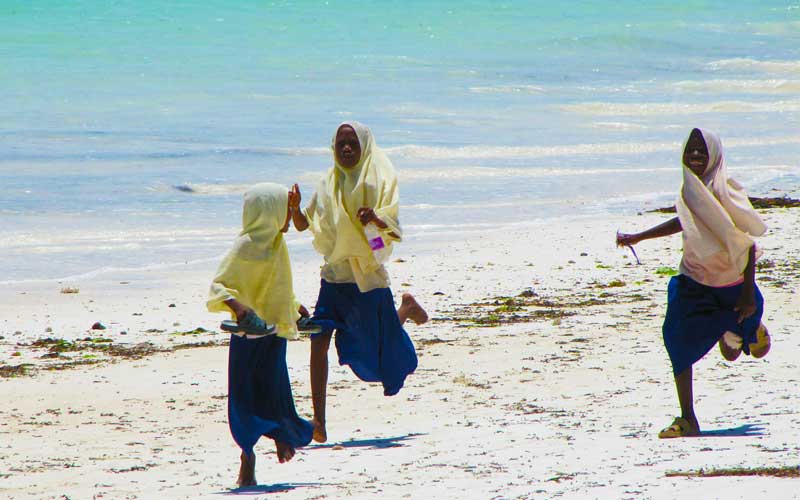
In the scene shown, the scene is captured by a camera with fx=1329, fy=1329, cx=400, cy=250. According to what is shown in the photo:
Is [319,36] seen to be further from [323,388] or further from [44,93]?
[323,388]

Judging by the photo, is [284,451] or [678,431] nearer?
[284,451]

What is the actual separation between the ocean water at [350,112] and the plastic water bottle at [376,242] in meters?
5.96

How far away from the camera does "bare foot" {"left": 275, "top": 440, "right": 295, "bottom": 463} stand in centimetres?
523

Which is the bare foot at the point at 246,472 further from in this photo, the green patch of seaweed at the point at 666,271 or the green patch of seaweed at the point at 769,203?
the green patch of seaweed at the point at 769,203

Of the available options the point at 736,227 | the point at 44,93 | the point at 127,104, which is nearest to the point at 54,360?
the point at 736,227

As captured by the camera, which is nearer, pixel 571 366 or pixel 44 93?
pixel 571 366

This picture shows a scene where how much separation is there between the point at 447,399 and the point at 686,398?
151 cm

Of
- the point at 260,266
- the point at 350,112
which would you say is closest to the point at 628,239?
the point at 260,266

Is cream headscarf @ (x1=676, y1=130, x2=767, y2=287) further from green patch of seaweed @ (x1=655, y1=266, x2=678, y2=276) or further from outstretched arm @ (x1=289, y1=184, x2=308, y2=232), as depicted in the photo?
green patch of seaweed @ (x1=655, y1=266, x2=678, y2=276)

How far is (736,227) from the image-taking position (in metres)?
5.62

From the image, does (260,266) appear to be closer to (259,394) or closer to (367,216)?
(259,394)

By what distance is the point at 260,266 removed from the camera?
5.08m

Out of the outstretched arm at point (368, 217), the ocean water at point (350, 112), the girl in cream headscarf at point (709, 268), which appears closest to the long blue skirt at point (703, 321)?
the girl in cream headscarf at point (709, 268)

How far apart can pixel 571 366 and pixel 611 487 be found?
2.78 metres
